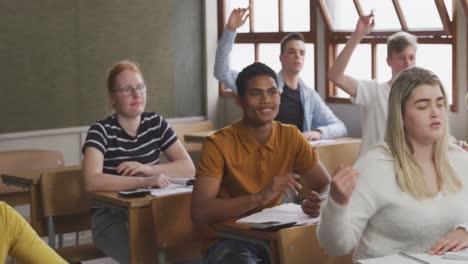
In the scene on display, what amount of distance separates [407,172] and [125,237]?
1.87m

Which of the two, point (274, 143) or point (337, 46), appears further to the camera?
point (337, 46)

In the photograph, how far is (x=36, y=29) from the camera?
22.7 feet

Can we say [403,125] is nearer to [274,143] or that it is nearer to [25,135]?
[274,143]

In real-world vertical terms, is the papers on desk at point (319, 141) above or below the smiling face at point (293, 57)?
below

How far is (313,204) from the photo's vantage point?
138 inches

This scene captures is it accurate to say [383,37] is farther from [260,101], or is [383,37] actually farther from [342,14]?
[260,101]

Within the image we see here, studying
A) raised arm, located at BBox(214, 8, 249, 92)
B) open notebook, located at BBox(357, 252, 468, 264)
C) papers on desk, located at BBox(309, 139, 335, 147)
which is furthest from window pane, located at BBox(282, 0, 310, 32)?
open notebook, located at BBox(357, 252, 468, 264)

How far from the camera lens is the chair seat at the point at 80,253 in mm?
4445

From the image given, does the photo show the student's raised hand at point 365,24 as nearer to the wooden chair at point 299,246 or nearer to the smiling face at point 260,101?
the smiling face at point 260,101

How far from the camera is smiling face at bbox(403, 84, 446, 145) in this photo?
2744 millimetres

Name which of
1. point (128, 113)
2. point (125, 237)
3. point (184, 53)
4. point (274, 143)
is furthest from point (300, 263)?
point (184, 53)

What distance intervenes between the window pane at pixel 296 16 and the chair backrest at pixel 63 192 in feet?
10.2

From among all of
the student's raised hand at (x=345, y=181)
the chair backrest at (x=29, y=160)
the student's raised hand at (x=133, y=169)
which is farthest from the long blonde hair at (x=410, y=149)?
the chair backrest at (x=29, y=160)

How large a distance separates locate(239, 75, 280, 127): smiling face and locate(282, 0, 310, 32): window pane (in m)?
3.51
